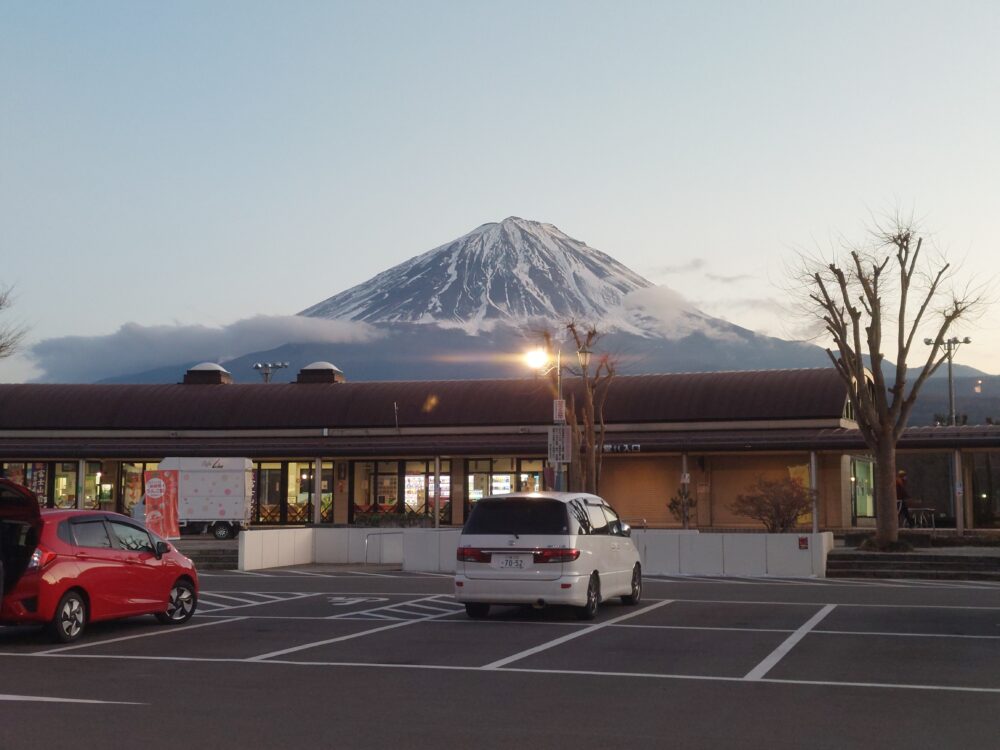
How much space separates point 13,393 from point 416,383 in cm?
1734

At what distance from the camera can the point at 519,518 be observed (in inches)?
624

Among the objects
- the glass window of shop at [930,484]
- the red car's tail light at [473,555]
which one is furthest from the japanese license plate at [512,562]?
the glass window of shop at [930,484]

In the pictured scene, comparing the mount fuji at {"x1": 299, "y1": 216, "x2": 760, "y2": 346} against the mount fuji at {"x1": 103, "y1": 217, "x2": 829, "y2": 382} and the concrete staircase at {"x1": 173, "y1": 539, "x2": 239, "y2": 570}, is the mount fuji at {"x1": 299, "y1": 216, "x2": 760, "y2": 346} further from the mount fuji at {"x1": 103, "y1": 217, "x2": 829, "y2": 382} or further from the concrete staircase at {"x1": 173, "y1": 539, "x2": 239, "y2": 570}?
the concrete staircase at {"x1": 173, "y1": 539, "x2": 239, "y2": 570}

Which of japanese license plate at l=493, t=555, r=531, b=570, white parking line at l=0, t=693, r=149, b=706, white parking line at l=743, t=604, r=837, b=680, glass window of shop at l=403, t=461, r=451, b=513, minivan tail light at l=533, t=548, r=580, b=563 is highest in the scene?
glass window of shop at l=403, t=461, r=451, b=513

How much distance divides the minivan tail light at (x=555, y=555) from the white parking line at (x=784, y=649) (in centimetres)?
285

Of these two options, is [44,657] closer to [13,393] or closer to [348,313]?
[13,393]

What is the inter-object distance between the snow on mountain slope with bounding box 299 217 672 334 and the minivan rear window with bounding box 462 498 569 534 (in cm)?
14514

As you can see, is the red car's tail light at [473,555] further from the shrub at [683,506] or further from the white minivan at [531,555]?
the shrub at [683,506]

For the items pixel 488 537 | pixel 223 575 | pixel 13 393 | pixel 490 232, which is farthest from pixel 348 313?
pixel 488 537

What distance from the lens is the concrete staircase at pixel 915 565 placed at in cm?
2545

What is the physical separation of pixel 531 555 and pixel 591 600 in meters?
1.04

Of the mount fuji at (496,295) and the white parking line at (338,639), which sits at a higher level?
the mount fuji at (496,295)

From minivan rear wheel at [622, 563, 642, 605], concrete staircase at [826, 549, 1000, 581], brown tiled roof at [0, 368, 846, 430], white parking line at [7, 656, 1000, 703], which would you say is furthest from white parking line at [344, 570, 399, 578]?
brown tiled roof at [0, 368, 846, 430]

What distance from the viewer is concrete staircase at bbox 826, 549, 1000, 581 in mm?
25453
